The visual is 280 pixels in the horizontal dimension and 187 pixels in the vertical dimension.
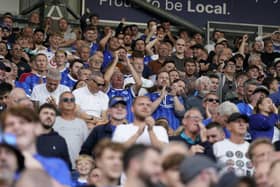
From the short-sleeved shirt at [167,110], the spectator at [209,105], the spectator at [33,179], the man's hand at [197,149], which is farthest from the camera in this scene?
the short-sleeved shirt at [167,110]

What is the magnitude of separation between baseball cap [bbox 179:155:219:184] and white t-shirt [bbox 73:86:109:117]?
625 centimetres

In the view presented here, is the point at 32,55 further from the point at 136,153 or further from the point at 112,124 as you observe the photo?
the point at 136,153

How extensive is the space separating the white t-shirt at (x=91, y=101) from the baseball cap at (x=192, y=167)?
6.25 m

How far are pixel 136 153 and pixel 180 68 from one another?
32.3 feet

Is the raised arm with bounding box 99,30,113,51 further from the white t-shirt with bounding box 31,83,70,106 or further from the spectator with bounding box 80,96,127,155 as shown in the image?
the spectator with bounding box 80,96,127,155

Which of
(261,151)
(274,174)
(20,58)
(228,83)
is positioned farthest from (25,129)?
(228,83)

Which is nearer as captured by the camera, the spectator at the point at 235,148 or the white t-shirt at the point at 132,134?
the white t-shirt at the point at 132,134

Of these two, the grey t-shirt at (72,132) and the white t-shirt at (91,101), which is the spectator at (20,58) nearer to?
the white t-shirt at (91,101)

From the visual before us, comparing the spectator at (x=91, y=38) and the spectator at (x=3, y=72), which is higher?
the spectator at (x=91, y=38)

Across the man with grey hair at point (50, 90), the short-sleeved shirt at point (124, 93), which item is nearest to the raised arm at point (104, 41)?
the short-sleeved shirt at point (124, 93)

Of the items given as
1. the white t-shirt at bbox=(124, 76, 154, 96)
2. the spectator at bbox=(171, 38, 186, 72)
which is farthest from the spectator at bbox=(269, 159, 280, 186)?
the spectator at bbox=(171, 38, 186, 72)

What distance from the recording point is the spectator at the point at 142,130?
9336 mm

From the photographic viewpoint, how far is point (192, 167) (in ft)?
19.0

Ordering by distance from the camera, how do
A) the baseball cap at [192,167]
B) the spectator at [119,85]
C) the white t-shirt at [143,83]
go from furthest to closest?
1. the white t-shirt at [143,83]
2. the spectator at [119,85]
3. the baseball cap at [192,167]
